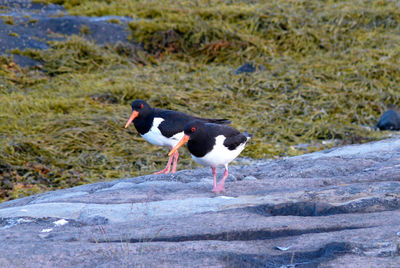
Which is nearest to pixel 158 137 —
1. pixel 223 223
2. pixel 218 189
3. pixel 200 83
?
pixel 218 189

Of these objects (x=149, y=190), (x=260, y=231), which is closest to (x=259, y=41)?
(x=149, y=190)

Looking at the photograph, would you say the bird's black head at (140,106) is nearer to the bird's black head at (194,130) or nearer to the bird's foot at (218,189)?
the bird's black head at (194,130)

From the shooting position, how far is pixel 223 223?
3.08 meters

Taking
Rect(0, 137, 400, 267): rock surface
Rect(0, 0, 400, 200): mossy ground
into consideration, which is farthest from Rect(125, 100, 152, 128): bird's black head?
Rect(0, 137, 400, 267): rock surface

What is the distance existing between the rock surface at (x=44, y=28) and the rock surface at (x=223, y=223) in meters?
6.74

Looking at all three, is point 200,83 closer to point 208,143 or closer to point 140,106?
point 140,106

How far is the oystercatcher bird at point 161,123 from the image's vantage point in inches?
217

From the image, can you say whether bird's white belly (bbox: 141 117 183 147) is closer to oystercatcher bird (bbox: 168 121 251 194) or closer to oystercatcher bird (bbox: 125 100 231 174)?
oystercatcher bird (bbox: 125 100 231 174)

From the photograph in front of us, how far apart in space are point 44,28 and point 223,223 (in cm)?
935

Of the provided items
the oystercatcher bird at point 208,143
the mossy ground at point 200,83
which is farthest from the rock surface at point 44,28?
the oystercatcher bird at point 208,143

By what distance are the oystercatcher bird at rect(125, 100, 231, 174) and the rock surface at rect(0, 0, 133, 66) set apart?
4798mm

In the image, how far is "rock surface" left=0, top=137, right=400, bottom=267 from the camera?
8.48 ft

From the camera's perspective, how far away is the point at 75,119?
7535 millimetres

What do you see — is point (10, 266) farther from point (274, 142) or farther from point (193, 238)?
point (274, 142)
